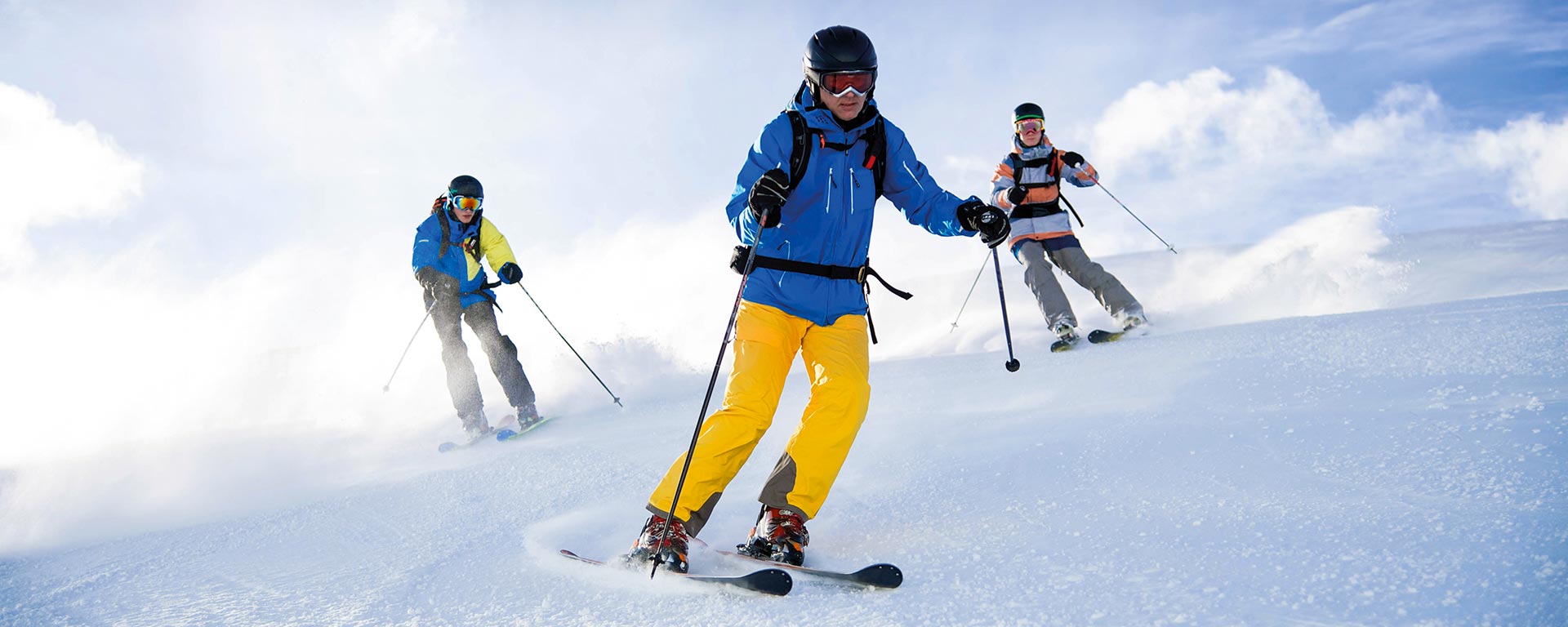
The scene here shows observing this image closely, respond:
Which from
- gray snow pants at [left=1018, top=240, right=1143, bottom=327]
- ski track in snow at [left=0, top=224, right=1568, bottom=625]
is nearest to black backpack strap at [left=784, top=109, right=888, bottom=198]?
ski track in snow at [left=0, top=224, right=1568, bottom=625]

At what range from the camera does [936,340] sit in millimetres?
9672

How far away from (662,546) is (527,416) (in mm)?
4919

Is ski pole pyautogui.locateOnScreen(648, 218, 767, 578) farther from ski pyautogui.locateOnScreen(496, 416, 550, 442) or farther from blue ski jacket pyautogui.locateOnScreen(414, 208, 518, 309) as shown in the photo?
blue ski jacket pyautogui.locateOnScreen(414, 208, 518, 309)

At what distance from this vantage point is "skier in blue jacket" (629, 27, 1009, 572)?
2.61 meters

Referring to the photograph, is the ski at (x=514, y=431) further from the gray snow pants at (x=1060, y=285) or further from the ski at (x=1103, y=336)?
the ski at (x=1103, y=336)

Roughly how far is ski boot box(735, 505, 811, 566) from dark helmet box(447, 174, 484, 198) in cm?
510

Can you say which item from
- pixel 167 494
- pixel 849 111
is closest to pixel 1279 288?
pixel 849 111

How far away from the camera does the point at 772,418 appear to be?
106 inches

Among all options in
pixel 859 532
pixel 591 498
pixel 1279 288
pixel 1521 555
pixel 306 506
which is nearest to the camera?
pixel 1521 555

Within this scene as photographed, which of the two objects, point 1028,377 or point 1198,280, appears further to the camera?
point 1198,280

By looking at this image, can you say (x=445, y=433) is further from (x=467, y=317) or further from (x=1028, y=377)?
(x=1028, y=377)

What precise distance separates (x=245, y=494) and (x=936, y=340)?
6.86 meters

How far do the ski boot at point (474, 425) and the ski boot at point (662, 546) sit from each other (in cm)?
473

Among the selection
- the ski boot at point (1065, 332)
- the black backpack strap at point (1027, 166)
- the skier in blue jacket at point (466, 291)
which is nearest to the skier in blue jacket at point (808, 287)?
the ski boot at point (1065, 332)
